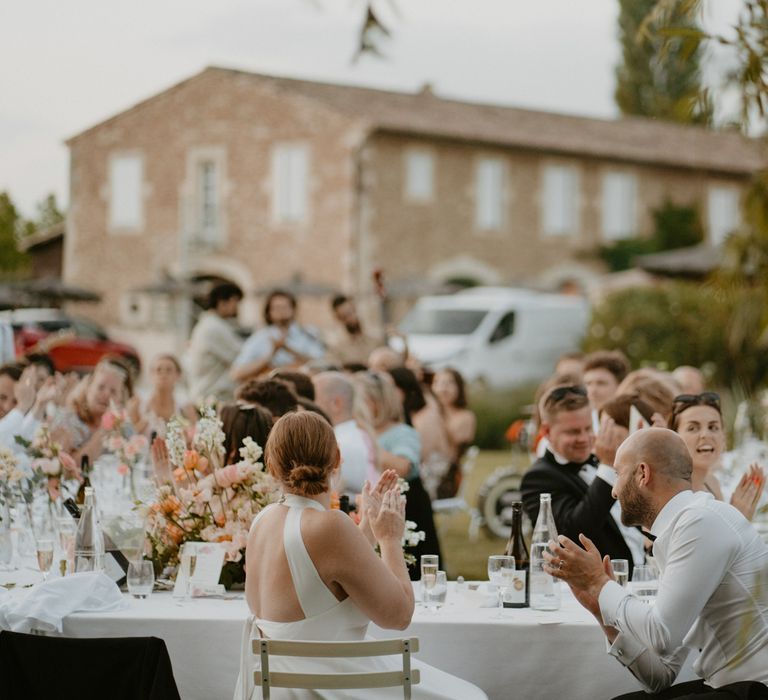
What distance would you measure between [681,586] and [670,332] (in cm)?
1808

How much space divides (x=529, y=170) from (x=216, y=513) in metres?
29.3

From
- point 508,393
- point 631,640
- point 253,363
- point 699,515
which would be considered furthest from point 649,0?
point 508,393

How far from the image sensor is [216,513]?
4555 millimetres

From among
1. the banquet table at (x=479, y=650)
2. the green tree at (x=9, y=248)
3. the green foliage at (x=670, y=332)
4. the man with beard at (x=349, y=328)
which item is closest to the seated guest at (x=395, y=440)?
the banquet table at (x=479, y=650)

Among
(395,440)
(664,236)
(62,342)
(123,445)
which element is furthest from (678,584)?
(664,236)

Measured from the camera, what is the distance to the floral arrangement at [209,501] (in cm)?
449

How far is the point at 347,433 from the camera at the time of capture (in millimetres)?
6402

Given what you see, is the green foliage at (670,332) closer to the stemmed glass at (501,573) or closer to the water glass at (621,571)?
the water glass at (621,571)

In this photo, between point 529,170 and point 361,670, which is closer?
point 361,670

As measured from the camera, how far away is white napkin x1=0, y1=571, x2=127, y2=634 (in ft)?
13.1

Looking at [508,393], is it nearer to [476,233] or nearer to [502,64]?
[476,233]

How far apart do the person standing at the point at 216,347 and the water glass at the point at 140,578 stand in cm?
527

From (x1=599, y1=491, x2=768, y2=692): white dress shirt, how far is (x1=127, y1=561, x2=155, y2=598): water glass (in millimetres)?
1559

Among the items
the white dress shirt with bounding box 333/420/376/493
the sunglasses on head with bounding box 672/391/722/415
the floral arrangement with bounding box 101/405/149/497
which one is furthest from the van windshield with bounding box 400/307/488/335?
the sunglasses on head with bounding box 672/391/722/415
